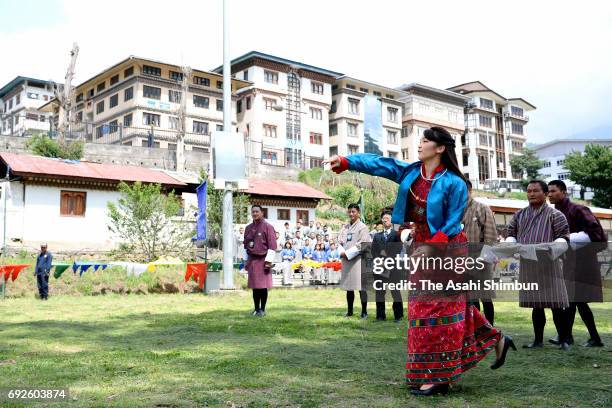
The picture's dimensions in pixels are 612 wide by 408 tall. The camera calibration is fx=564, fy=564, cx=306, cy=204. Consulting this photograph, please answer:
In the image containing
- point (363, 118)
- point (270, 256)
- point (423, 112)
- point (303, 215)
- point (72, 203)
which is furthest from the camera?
point (423, 112)

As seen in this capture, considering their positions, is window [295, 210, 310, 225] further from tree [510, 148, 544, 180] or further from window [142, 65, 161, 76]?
tree [510, 148, 544, 180]

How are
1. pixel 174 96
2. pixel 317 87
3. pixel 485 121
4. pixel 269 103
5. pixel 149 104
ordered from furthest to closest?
1. pixel 485 121
2. pixel 317 87
3. pixel 269 103
4. pixel 174 96
5. pixel 149 104

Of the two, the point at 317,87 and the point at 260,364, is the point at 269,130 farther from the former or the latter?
the point at 260,364

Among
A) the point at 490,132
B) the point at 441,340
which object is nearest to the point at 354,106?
the point at 490,132

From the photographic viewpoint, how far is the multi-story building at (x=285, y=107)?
51188mm

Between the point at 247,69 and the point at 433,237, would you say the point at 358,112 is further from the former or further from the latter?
the point at 433,237

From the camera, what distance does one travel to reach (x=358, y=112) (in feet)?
195

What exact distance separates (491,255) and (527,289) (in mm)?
950

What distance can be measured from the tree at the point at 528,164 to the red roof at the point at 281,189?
38.0 metres

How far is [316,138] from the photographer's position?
56469 mm

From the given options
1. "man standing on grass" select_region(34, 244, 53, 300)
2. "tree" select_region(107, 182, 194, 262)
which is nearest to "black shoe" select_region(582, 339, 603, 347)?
"man standing on grass" select_region(34, 244, 53, 300)

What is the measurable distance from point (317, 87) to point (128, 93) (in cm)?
1895

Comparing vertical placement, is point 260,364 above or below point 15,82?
below

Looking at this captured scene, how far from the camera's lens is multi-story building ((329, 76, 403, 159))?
191 ft
